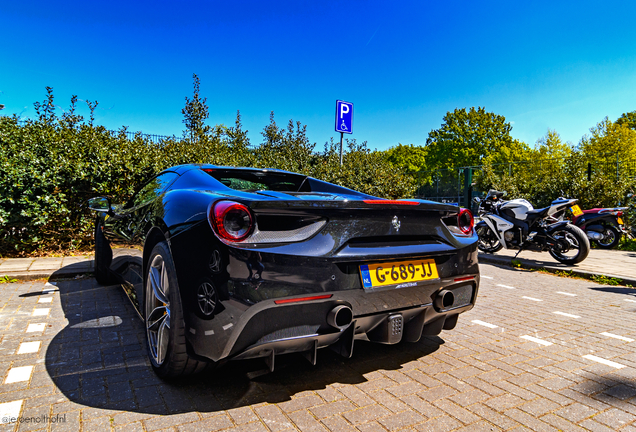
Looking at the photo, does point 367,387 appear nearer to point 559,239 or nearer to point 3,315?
point 3,315

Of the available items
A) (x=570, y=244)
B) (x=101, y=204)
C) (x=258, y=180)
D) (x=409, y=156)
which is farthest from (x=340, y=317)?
(x=409, y=156)

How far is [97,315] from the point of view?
3820 millimetres

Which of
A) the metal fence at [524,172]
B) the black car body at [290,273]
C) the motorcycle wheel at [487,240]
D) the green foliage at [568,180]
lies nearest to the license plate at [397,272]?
the black car body at [290,273]

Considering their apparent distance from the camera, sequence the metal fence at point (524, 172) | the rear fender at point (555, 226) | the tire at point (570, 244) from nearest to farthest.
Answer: the tire at point (570, 244) → the rear fender at point (555, 226) → the metal fence at point (524, 172)

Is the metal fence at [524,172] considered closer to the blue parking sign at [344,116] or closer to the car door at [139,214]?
the car door at [139,214]

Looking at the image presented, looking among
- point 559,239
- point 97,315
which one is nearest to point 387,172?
point 559,239

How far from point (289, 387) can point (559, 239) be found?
6.64 metres

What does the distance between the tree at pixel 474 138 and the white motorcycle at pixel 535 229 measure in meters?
38.1

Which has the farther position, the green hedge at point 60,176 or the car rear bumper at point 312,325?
the green hedge at point 60,176

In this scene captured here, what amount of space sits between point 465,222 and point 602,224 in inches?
375

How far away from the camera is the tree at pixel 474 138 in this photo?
44.3 meters

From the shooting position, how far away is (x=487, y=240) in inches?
344

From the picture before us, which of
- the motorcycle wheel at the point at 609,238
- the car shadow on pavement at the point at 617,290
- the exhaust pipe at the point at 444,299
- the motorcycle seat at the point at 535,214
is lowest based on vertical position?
the car shadow on pavement at the point at 617,290

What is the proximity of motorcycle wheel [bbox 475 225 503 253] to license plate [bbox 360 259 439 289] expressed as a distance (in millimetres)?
6711
